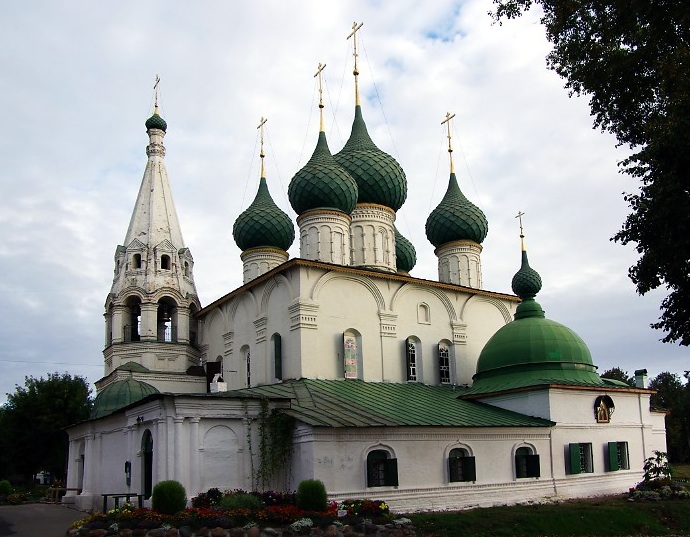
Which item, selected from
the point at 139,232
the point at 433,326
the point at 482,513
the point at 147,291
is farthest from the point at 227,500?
the point at 139,232

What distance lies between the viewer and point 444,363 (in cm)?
2484

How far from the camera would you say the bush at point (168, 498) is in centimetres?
1518

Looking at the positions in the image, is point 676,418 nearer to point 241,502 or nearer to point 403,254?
point 403,254

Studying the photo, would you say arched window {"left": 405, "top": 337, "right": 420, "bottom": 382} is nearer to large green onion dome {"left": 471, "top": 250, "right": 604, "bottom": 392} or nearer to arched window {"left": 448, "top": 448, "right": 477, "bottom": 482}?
large green onion dome {"left": 471, "top": 250, "right": 604, "bottom": 392}

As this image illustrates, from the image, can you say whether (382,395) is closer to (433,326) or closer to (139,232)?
(433,326)

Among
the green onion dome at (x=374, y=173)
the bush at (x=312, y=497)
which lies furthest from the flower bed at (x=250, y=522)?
the green onion dome at (x=374, y=173)

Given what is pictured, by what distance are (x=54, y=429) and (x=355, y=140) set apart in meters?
17.5

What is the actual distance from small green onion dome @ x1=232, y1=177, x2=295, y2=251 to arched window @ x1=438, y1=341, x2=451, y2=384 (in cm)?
701

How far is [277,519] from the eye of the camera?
14758mm

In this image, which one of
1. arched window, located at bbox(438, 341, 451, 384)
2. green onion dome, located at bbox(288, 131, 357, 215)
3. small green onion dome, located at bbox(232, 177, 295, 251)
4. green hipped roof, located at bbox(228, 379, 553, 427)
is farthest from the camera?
small green onion dome, located at bbox(232, 177, 295, 251)

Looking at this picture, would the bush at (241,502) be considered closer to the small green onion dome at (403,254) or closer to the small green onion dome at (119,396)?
the small green onion dome at (119,396)

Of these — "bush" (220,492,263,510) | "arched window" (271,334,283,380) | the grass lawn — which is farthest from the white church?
the grass lawn

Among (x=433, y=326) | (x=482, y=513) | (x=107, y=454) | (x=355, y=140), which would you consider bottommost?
(x=482, y=513)

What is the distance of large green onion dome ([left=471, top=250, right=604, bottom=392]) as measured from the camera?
73.8ft
